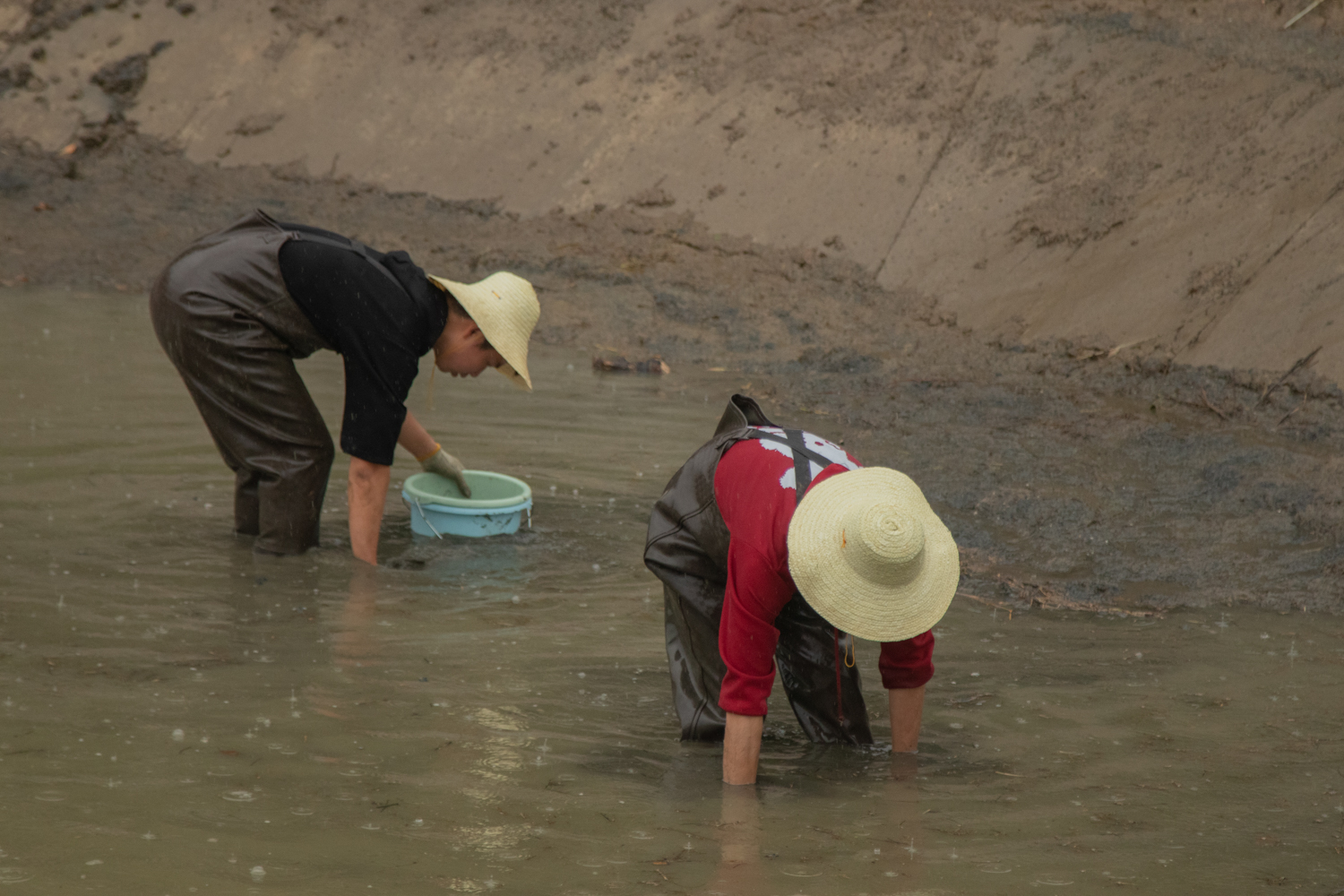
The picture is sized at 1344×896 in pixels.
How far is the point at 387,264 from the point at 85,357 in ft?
12.8

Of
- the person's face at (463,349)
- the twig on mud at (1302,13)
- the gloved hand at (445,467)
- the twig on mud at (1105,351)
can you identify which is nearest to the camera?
the person's face at (463,349)

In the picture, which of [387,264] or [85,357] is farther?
[85,357]

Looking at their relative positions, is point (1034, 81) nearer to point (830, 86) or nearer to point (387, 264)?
point (830, 86)

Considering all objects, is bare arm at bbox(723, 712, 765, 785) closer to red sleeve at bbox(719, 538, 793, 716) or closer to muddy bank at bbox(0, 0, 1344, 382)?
red sleeve at bbox(719, 538, 793, 716)

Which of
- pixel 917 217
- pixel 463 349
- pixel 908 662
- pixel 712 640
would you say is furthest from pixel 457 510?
pixel 917 217

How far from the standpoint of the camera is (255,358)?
430 centimetres

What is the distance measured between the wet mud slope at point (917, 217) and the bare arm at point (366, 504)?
6.70 feet

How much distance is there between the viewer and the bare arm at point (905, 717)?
297cm

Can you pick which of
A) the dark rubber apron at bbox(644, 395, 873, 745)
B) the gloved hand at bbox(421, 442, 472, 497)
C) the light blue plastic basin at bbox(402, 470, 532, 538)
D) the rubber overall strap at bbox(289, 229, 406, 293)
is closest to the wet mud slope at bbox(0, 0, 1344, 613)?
the dark rubber apron at bbox(644, 395, 873, 745)

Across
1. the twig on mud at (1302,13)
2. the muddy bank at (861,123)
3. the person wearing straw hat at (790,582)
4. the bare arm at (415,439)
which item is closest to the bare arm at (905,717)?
the person wearing straw hat at (790,582)

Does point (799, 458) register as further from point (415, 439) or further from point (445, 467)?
point (445, 467)

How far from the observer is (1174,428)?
6.35 metres

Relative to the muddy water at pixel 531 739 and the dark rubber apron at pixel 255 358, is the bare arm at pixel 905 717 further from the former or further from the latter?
the dark rubber apron at pixel 255 358

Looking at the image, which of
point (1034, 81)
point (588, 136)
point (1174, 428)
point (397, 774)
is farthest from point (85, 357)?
point (1034, 81)
